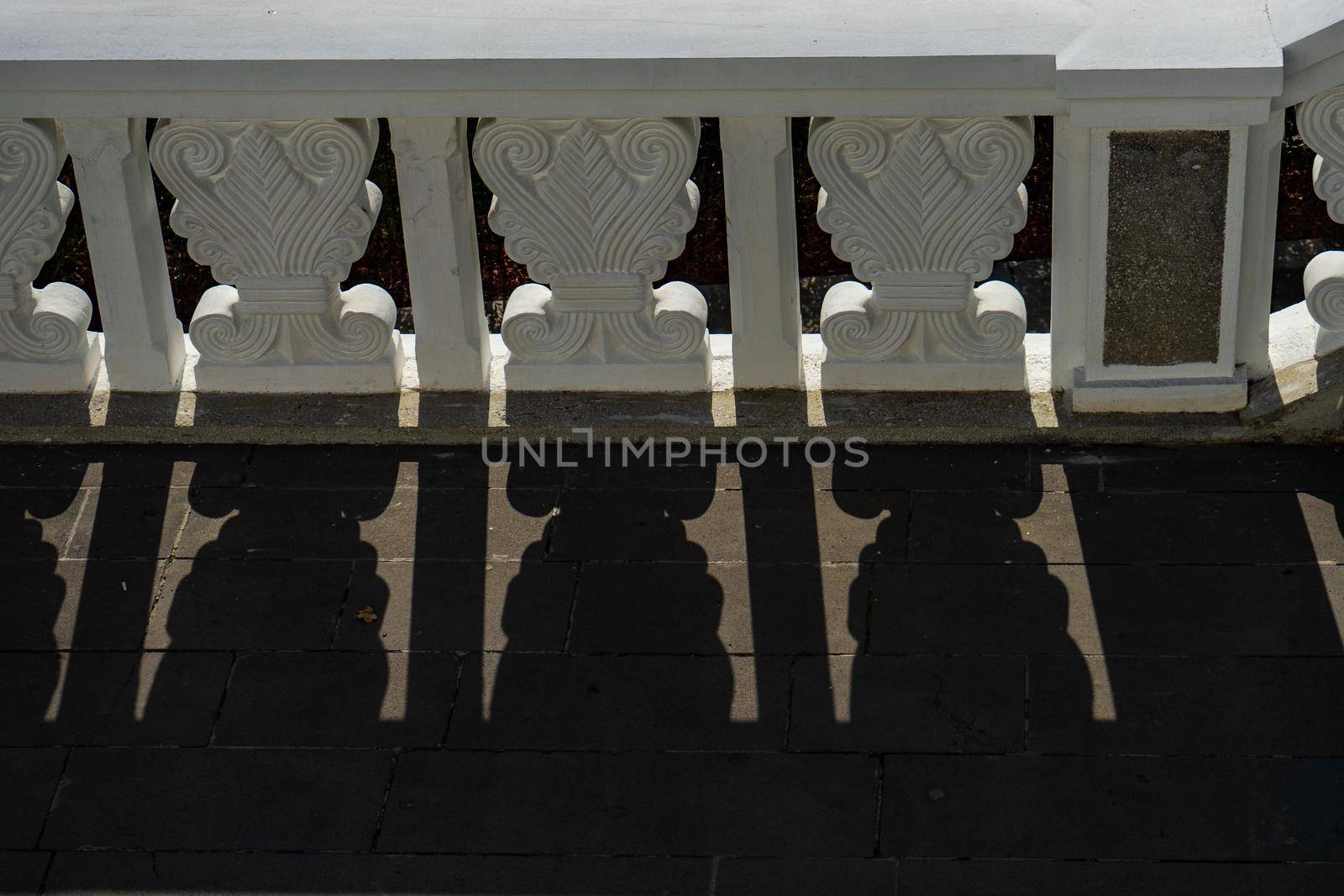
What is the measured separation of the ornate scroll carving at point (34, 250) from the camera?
5.00 meters

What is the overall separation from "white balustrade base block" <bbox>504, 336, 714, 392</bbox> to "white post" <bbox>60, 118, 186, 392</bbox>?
1.01 metres

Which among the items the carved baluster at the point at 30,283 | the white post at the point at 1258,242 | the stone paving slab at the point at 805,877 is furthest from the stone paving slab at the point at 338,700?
the white post at the point at 1258,242


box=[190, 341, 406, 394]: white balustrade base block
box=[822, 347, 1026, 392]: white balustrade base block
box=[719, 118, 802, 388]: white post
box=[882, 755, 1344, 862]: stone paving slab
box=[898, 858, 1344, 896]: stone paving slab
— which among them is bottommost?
box=[898, 858, 1344, 896]: stone paving slab

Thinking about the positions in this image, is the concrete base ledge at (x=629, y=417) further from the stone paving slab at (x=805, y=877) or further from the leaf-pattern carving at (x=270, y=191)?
the stone paving slab at (x=805, y=877)

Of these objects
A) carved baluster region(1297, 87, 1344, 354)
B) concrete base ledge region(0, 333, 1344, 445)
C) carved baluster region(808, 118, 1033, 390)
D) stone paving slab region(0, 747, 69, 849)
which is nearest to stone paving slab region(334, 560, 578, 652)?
concrete base ledge region(0, 333, 1344, 445)

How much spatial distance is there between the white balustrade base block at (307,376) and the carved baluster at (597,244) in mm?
348

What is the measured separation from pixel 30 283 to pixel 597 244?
1.62 meters

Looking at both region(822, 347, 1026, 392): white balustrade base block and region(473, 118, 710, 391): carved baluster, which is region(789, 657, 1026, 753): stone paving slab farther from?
region(473, 118, 710, 391): carved baluster

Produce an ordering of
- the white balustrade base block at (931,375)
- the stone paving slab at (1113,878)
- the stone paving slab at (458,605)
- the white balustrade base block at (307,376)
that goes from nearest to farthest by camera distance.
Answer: the stone paving slab at (1113,878), the stone paving slab at (458,605), the white balustrade base block at (931,375), the white balustrade base block at (307,376)

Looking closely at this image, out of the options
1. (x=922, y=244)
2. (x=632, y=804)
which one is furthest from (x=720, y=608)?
(x=922, y=244)

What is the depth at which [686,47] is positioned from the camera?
473 cm

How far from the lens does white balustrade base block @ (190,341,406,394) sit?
17.7 feet

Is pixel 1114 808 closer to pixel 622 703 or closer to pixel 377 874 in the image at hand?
pixel 622 703

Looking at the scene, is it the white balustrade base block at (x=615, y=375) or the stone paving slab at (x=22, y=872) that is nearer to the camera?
the stone paving slab at (x=22, y=872)
